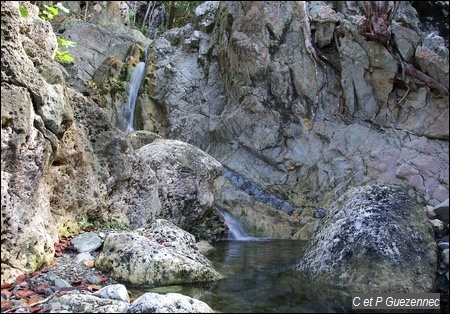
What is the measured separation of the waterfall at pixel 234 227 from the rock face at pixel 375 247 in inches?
208

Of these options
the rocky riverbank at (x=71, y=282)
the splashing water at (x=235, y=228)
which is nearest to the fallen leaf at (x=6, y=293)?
the rocky riverbank at (x=71, y=282)

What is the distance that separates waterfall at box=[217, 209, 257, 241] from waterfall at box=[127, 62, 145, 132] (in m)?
7.41

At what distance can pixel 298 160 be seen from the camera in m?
14.3

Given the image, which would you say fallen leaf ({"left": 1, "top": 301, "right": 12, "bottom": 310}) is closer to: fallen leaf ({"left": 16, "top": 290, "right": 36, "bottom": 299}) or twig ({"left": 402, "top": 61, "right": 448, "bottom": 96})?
fallen leaf ({"left": 16, "top": 290, "right": 36, "bottom": 299})

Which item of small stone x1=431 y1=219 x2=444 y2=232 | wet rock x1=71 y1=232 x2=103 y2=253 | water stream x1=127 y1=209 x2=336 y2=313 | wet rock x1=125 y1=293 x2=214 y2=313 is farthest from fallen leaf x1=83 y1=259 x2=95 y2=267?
small stone x1=431 y1=219 x2=444 y2=232

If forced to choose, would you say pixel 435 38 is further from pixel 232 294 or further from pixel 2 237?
pixel 2 237

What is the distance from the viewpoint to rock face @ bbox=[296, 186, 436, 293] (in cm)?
488

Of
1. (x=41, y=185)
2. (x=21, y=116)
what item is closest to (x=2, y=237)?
(x=41, y=185)

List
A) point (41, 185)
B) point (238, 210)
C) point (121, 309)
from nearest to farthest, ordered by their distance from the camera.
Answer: point (121, 309)
point (41, 185)
point (238, 210)

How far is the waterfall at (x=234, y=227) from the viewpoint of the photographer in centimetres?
1116

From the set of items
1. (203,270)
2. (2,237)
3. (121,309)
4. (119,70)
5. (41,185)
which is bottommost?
(203,270)

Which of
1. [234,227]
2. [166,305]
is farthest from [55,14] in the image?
[234,227]

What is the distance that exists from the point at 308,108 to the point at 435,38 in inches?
190

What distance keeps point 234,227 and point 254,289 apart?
6.75 m
